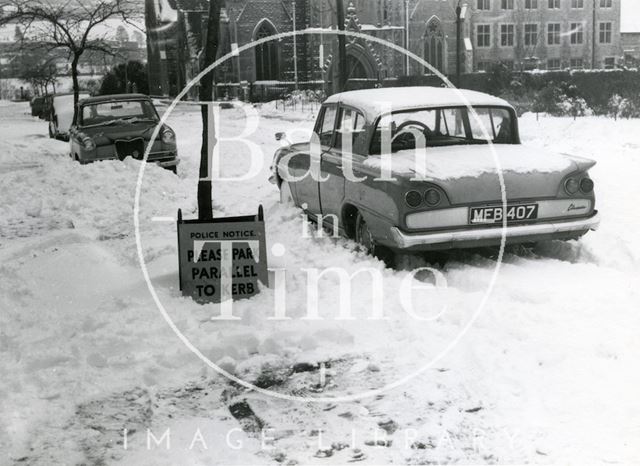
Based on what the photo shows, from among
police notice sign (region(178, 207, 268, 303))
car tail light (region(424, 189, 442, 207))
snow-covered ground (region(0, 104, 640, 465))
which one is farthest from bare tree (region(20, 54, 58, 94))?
car tail light (region(424, 189, 442, 207))

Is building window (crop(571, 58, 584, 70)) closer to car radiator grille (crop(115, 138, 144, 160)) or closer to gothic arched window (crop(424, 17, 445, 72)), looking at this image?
gothic arched window (crop(424, 17, 445, 72))

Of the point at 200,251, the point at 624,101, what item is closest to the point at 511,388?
the point at 200,251

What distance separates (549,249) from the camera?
7.66 metres

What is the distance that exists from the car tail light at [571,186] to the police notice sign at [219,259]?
2.85 m

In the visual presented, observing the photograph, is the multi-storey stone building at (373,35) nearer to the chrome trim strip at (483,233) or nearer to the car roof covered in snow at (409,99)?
the car roof covered in snow at (409,99)

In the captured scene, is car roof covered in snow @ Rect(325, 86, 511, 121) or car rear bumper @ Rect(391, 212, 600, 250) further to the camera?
car roof covered in snow @ Rect(325, 86, 511, 121)

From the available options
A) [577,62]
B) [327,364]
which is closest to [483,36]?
[577,62]

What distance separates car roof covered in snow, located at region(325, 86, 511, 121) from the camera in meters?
7.72

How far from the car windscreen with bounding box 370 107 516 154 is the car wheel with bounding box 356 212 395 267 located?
739 millimetres

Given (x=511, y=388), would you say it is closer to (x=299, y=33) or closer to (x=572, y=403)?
(x=572, y=403)

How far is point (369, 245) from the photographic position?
7.43 metres

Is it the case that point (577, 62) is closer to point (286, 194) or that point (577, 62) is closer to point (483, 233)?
point (286, 194)

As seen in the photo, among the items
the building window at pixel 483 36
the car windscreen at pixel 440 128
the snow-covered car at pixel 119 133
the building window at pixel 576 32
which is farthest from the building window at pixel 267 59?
the car windscreen at pixel 440 128

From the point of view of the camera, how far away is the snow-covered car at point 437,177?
6738 millimetres
